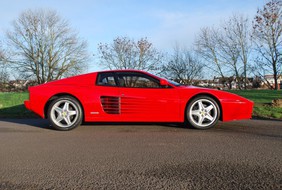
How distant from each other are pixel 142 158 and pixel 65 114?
2.52m

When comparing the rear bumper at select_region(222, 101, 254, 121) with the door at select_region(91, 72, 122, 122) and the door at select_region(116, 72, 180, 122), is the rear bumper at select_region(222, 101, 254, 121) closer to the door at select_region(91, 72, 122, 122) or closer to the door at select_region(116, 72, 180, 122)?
the door at select_region(116, 72, 180, 122)

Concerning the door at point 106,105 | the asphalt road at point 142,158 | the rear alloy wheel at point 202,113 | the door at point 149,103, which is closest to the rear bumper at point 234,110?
the rear alloy wheel at point 202,113

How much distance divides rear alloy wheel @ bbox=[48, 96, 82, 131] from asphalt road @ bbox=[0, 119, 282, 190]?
7.4 inches

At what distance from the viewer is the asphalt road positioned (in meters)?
2.44

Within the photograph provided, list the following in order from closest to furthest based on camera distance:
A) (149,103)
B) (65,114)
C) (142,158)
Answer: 1. (142,158)
2. (149,103)
3. (65,114)

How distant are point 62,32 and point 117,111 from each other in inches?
1467

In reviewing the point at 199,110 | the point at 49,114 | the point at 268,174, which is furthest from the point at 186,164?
the point at 49,114

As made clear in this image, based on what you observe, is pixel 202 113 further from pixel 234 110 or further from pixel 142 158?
pixel 142 158

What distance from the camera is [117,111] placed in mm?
5078

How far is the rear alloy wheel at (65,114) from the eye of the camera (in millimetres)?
5074

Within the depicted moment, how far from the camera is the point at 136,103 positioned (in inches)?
198

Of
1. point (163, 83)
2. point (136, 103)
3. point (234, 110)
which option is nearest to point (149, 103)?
point (136, 103)

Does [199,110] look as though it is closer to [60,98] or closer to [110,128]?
[110,128]

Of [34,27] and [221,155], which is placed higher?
[34,27]
